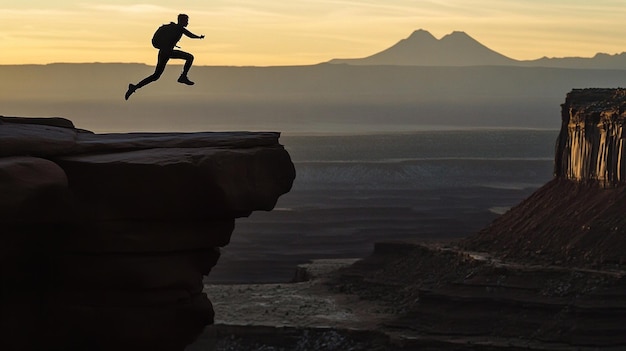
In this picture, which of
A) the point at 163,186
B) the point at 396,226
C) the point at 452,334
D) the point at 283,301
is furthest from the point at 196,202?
the point at 396,226

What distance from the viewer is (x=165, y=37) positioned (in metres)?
42.5

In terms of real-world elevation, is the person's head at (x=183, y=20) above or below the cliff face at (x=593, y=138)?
above

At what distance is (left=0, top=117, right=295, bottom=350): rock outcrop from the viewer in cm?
3575

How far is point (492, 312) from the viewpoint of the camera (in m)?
88.2

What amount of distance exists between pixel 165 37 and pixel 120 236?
8023mm

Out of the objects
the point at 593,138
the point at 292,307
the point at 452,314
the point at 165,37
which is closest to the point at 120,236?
the point at 165,37

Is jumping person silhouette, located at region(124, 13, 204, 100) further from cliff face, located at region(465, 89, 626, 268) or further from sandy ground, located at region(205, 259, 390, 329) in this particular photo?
cliff face, located at region(465, 89, 626, 268)

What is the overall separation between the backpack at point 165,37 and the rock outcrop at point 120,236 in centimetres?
496

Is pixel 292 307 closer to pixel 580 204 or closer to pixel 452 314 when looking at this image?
pixel 452 314

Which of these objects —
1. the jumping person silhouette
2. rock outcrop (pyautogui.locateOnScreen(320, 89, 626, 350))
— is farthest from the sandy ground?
the jumping person silhouette

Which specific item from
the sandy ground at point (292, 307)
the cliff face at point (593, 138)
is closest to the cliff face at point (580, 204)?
the cliff face at point (593, 138)

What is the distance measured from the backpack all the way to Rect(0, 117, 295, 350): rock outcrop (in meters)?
4.96

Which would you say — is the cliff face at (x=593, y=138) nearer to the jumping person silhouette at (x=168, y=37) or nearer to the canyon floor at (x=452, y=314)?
the canyon floor at (x=452, y=314)

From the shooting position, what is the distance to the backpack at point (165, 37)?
42.4m
